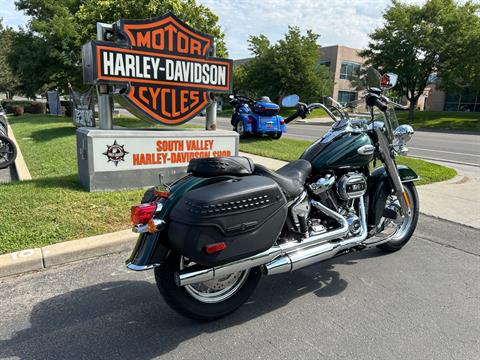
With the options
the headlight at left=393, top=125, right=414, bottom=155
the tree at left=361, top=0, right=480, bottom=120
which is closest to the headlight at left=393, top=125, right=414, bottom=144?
the headlight at left=393, top=125, right=414, bottom=155

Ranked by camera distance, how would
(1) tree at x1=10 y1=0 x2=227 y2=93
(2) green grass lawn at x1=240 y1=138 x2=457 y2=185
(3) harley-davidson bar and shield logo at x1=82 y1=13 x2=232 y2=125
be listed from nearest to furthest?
1. (3) harley-davidson bar and shield logo at x1=82 y1=13 x2=232 y2=125
2. (2) green grass lawn at x1=240 y1=138 x2=457 y2=185
3. (1) tree at x1=10 y1=0 x2=227 y2=93

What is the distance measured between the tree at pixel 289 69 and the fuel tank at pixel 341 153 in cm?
3431

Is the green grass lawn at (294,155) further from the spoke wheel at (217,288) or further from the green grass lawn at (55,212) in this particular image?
the spoke wheel at (217,288)

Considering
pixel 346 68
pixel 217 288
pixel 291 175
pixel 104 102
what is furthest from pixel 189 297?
pixel 346 68

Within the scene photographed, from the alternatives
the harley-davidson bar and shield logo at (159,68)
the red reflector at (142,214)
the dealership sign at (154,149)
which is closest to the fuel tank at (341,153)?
the red reflector at (142,214)

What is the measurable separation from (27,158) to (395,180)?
26.9ft

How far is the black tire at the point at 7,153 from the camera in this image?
759cm

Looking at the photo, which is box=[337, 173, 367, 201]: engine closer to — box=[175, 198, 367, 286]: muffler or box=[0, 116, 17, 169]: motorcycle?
box=[175, 198, 367, 286]: muffler

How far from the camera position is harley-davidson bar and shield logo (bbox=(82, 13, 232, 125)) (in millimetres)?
4934

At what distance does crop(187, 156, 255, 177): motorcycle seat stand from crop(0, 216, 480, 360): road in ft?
3.51

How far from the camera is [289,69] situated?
36469 millimetres

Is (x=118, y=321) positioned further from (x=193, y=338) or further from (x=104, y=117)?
(x=104, y=117)

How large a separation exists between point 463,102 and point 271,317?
4600 cm

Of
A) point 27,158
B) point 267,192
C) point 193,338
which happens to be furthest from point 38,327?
point 27,158
